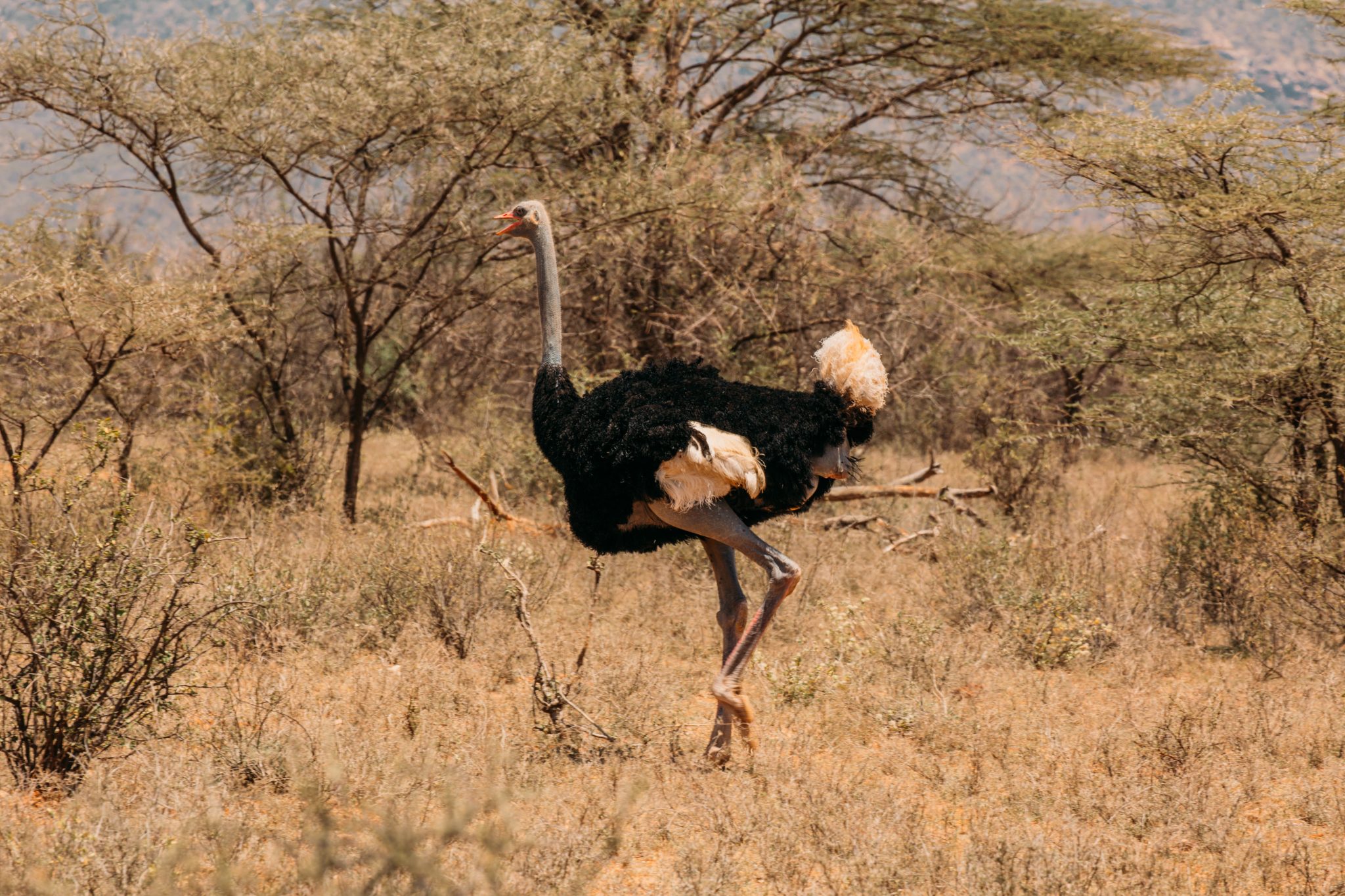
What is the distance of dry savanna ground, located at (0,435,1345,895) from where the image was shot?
11.1 ft

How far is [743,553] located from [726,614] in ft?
1.30

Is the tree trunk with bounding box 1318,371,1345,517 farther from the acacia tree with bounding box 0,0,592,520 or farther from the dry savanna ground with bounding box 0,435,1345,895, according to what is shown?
the acacia tree with bounding box 0,0,592,520

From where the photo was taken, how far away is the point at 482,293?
874cm

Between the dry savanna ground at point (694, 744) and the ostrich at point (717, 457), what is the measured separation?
51cm

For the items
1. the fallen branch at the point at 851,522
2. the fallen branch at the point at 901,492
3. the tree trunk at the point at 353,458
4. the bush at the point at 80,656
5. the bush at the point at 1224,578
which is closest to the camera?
the bush at the point at 80,656

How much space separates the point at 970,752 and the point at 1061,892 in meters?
1.28

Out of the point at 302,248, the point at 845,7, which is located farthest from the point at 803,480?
the point at 845,7

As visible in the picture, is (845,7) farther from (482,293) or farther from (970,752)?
(970,752)

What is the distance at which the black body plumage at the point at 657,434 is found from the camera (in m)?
4.02

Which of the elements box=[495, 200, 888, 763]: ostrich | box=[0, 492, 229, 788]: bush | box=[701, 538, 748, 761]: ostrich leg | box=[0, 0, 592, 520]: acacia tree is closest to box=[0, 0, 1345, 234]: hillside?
box=[0, 0, 592, 520]: acacia tree

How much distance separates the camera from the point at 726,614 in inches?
174

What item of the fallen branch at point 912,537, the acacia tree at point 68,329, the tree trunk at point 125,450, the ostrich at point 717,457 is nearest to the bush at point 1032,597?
the fallen branch at point 912,537

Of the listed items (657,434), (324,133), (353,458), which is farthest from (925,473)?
(657,434)

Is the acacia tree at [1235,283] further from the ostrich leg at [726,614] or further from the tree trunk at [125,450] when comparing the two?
the tree trunk at [125,450]
